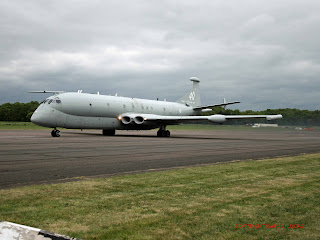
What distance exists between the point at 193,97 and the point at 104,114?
59.5ft

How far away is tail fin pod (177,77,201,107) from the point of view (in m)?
44.9

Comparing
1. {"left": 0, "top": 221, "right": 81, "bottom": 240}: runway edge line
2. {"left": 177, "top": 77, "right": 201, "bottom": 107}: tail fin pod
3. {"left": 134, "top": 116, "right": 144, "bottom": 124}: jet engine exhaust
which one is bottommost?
{"left": 0, "top": 221, "right": 81, "bottom": 240}: runway edge line

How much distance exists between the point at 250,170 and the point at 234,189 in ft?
9.80

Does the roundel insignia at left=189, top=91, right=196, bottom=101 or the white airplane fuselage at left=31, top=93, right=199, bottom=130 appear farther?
the roundel insignia at left=189, top=91, right=196, bottom=101

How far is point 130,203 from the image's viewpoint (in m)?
5.23

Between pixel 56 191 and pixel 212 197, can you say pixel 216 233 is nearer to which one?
pixel 212 197

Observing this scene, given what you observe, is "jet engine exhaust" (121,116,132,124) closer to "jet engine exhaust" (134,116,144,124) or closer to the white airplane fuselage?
the white airplane fuselage

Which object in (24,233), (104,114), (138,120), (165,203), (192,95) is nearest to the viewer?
(24,233)

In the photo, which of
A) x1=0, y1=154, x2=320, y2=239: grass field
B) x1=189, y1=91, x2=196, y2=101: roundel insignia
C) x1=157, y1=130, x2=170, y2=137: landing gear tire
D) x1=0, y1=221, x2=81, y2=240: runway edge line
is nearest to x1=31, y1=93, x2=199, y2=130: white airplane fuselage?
x1=157, y1=130, x2=170, y2=137: landing gear tire

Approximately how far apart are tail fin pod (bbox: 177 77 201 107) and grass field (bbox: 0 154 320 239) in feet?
122

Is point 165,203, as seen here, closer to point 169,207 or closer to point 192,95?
point 169,207

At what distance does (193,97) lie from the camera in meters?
46.2

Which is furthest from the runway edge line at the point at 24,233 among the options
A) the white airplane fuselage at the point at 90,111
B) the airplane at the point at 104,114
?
the white airplane fuselage at the point at 90,111

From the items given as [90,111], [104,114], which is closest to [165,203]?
[90,111]
